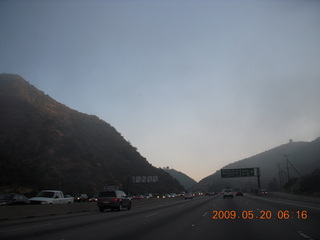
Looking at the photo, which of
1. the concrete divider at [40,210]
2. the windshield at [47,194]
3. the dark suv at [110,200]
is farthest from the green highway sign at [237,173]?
the windshield at [47,194]

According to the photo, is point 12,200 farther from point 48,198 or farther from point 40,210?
point 40,210

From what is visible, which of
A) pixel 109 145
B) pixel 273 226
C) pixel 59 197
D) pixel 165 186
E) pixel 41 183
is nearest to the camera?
pixel 273 226

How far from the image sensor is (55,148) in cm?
7656

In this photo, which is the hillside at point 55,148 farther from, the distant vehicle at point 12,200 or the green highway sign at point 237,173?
the green highway sign at point 237,173

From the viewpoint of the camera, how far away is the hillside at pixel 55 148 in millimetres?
65750

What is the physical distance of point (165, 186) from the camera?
122938mm

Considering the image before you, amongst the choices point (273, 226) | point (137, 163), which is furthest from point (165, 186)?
point (273, 226)

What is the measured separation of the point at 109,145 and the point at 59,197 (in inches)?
2803

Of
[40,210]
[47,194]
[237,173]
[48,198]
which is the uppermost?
[237,173]

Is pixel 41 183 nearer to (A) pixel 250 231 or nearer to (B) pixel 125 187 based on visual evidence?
(B) pixel 125 187

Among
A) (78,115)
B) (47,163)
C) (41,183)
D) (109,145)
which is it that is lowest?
(41,183)
